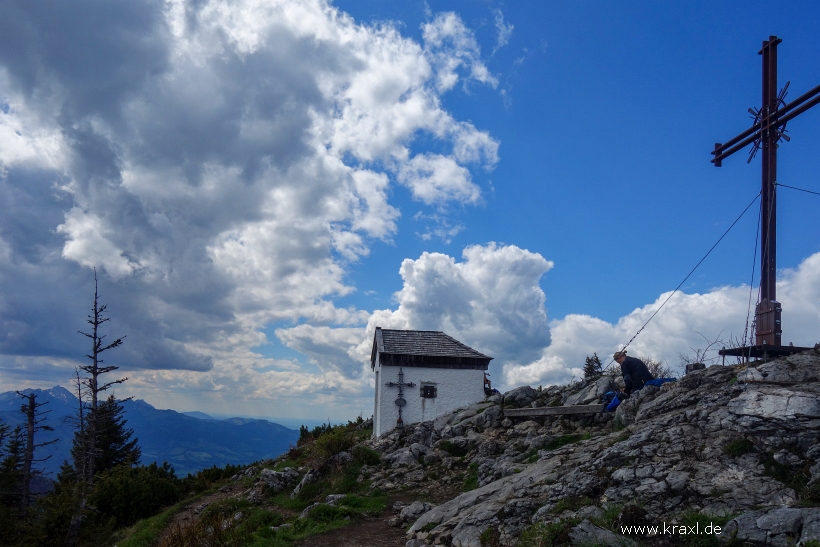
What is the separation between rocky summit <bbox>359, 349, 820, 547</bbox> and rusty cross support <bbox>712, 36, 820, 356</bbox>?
105 centimetres

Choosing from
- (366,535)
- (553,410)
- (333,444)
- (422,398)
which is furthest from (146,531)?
(553,410)

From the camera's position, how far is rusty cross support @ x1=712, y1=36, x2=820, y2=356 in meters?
12.5

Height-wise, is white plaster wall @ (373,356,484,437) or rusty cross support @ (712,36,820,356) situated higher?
rusty cross support @ (712,36,820,356)

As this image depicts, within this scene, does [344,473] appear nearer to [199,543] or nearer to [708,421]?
[199,543]

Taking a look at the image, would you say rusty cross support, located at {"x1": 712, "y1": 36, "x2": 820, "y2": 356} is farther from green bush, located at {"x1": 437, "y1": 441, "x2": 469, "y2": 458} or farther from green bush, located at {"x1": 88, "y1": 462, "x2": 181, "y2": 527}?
green bush, located at {"x1": 88, "y1": 462, "x2": 181, "y2": 527}

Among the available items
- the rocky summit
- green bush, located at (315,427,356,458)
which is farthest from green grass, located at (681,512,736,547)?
green bush, located at (315,427,356,458)

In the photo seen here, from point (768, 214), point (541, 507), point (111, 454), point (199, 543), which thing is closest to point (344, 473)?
point (199, 543)

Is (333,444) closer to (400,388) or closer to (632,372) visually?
(400,388)

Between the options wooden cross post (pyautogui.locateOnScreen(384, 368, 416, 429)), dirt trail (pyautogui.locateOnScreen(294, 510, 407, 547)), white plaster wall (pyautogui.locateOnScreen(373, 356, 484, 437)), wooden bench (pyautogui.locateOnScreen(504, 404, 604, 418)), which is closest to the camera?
dirt trail (pyautogui.locateOnScreen(294, 510, 407, 547))

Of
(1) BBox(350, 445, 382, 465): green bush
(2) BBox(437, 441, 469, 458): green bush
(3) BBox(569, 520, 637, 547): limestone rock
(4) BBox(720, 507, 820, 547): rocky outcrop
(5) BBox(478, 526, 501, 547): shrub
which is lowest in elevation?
(1) BBox(350, 445, 382, 465): green bush

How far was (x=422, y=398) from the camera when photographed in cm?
2691

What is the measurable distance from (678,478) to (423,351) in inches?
769

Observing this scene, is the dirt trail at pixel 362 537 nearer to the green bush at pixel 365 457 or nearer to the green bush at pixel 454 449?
the green bush at pixel 454 449

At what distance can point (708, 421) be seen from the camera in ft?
34.2
